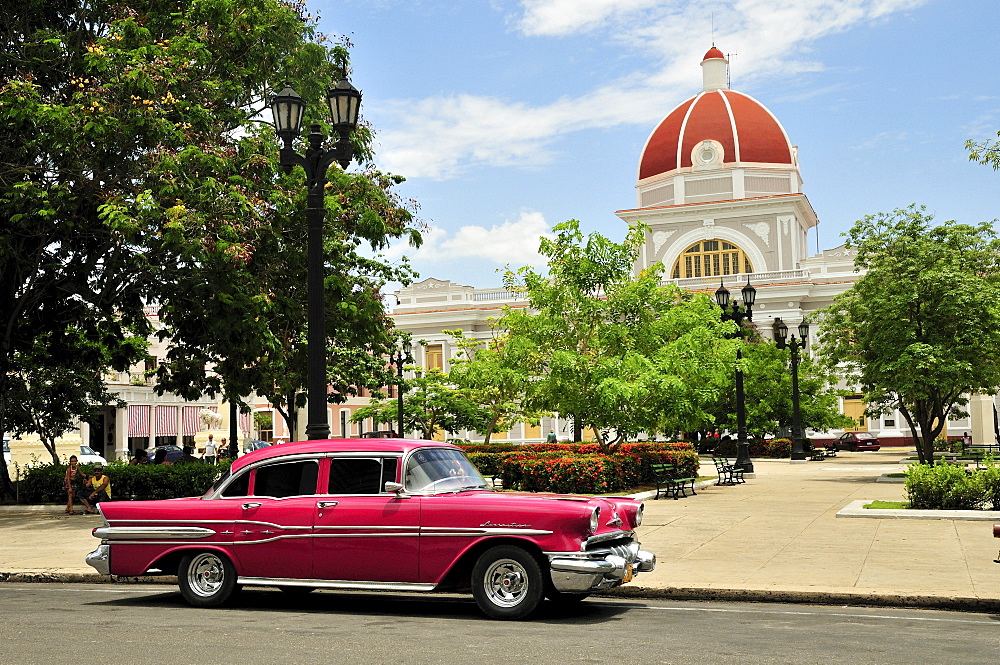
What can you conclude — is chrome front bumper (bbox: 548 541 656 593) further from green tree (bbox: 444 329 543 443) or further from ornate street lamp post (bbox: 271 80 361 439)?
green tree (bbox: 444 329 543 443)

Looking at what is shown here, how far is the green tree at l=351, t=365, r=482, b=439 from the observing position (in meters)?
42.8

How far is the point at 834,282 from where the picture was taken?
69812 millimetres

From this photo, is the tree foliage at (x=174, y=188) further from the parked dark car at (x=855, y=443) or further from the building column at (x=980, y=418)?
the parked dark car at (x=855, y=443)

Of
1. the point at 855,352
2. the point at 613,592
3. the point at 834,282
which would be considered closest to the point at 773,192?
the point at 834,282

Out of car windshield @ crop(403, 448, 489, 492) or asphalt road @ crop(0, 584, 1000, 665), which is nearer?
asphalt road @ crop(0, 584, 1000, 665)

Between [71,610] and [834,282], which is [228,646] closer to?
[71,610]

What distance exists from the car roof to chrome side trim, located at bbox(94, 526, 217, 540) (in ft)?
2.37

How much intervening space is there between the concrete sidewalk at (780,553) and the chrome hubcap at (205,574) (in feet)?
9.95

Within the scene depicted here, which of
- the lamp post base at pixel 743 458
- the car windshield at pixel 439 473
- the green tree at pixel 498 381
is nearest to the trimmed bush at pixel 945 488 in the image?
the car windshield at pixel 439 473

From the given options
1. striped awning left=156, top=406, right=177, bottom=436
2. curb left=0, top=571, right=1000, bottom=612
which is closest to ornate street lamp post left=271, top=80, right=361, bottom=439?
curb left=0, top=571, right=1000, bottom=612

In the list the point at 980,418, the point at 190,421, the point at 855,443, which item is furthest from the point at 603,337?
the point at 190,421

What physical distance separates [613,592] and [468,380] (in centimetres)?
2335

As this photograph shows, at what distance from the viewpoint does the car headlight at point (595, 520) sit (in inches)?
376

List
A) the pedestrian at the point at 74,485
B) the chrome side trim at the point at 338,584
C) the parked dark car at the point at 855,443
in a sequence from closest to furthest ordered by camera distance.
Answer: the chrome side trim at the point at 338,584, the pedestrian at the point at 74,485, the parked dark car at the point at 855,443
